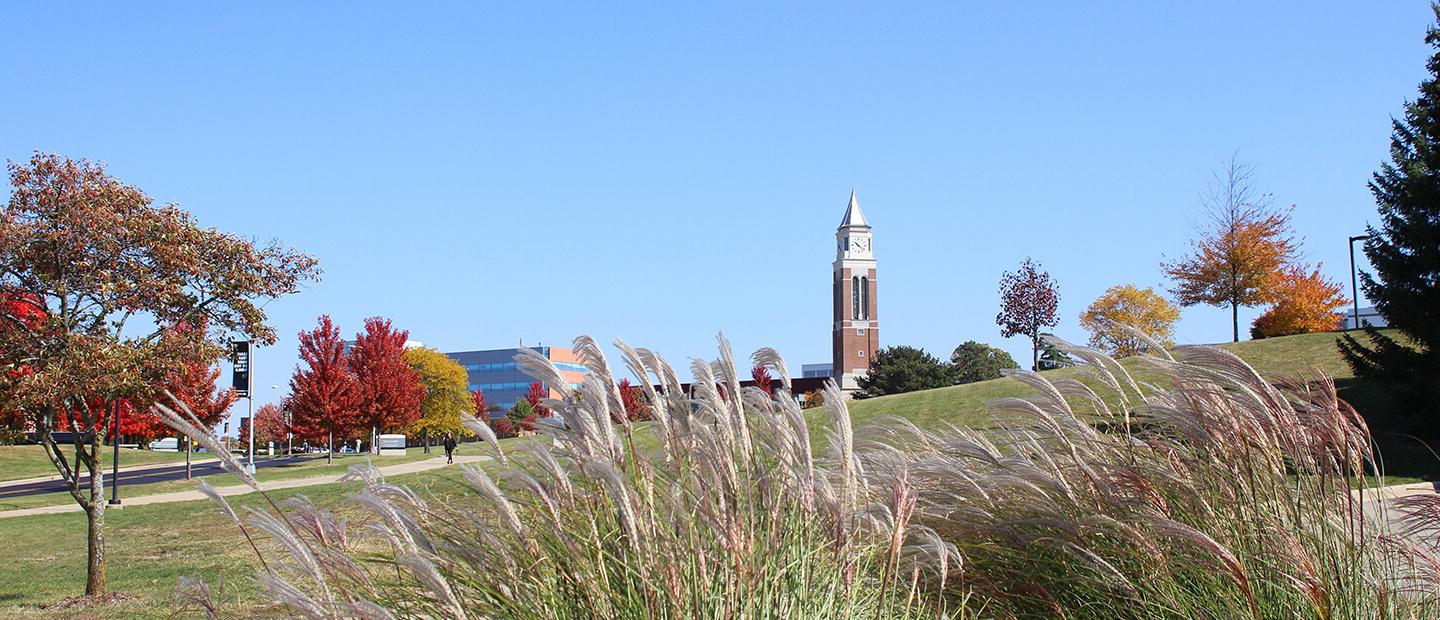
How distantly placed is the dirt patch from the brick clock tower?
99390 mm

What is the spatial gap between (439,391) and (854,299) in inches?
2664

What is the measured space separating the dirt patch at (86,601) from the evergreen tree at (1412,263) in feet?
67.2

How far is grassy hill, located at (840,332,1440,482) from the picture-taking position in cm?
1809

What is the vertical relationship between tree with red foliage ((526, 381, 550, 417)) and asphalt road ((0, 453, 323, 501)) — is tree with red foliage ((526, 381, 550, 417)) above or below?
above

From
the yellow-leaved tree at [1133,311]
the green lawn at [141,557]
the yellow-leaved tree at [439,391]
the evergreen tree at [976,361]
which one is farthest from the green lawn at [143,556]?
the evergreen tree at [976,361]

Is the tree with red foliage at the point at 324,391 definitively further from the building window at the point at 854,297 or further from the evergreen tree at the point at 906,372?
the building window at the point at 854,297

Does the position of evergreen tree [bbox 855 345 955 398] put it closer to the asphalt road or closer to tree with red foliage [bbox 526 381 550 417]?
tree with red foliage [bbox 526 381 550 417]

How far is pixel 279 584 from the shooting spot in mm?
2229

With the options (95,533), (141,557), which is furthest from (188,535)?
(95,533)

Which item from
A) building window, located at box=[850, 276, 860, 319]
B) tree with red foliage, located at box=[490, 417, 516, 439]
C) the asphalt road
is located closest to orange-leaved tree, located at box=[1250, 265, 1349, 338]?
tree with red foliage, located at box=[490, 417, 516, 439]

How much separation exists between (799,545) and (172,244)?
30.6 feet

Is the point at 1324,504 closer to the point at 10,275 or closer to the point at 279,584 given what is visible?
the point at 279,584

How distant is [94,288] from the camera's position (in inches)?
401

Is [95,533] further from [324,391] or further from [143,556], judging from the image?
[324,391]
